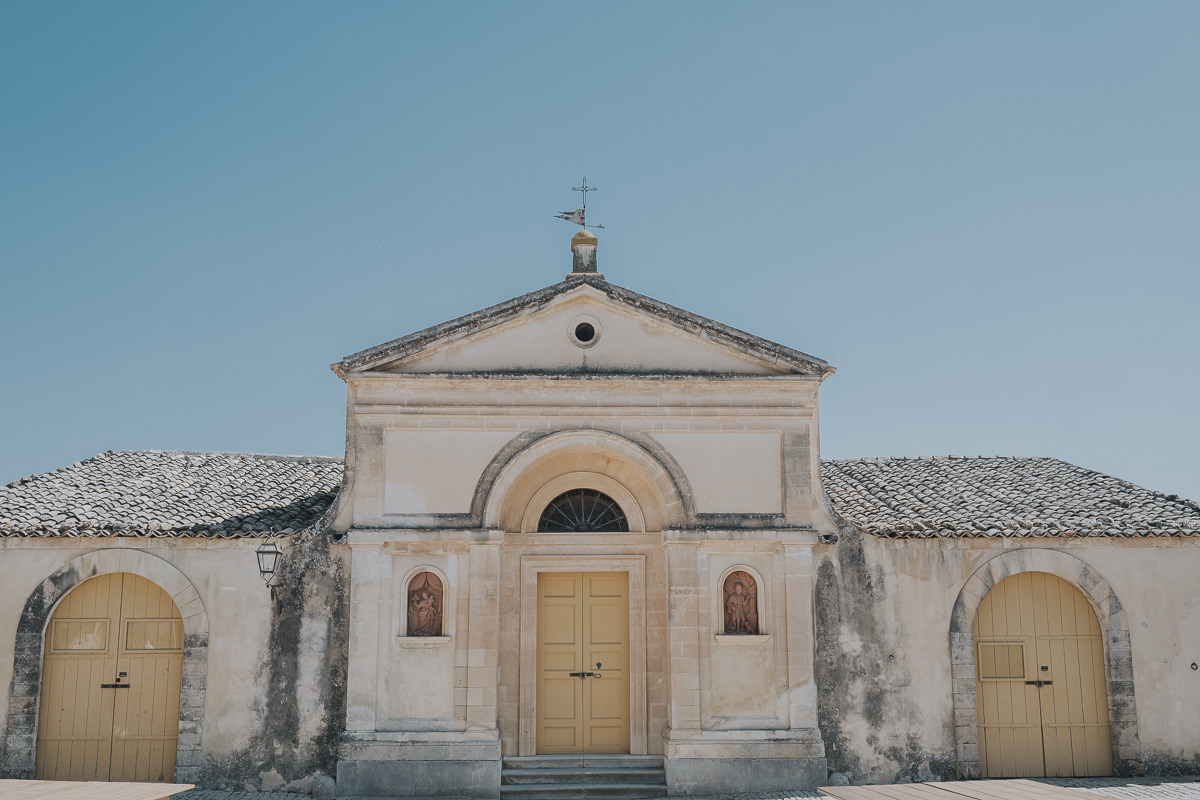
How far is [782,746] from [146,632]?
29.0ft

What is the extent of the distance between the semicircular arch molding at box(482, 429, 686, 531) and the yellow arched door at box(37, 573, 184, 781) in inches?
191

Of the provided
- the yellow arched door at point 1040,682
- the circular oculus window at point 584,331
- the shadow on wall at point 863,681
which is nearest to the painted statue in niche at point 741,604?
the shadow on wall at point 863,681

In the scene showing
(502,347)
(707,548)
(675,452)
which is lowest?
(707,548)

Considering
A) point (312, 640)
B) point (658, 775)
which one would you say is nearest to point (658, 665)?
point (658, 775)

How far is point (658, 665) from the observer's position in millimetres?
14844

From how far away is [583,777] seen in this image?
14.1m

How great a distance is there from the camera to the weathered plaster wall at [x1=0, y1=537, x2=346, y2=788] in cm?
1420

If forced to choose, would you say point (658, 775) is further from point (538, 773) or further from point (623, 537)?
point (623, 537)

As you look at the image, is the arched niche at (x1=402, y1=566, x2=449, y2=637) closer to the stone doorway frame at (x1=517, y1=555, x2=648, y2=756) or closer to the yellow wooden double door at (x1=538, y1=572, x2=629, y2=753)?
the stone doorway frame at (x1=517, y1=555, x2=648, y2=756)

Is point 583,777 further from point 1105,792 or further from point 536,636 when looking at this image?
point 1105,792

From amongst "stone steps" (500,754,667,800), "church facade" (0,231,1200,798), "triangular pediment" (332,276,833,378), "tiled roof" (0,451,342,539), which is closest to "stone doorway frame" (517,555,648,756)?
"church facade" (0,231,1200,798)

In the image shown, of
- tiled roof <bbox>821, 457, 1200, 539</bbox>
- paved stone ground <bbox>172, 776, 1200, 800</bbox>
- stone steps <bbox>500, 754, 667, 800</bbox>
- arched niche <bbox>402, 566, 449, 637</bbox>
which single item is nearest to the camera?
paved stone ground <bbox>172, 776, 1200, 800</bbox>

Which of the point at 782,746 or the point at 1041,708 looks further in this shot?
the point at 1041,708

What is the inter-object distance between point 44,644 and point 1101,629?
14742 millimetres
